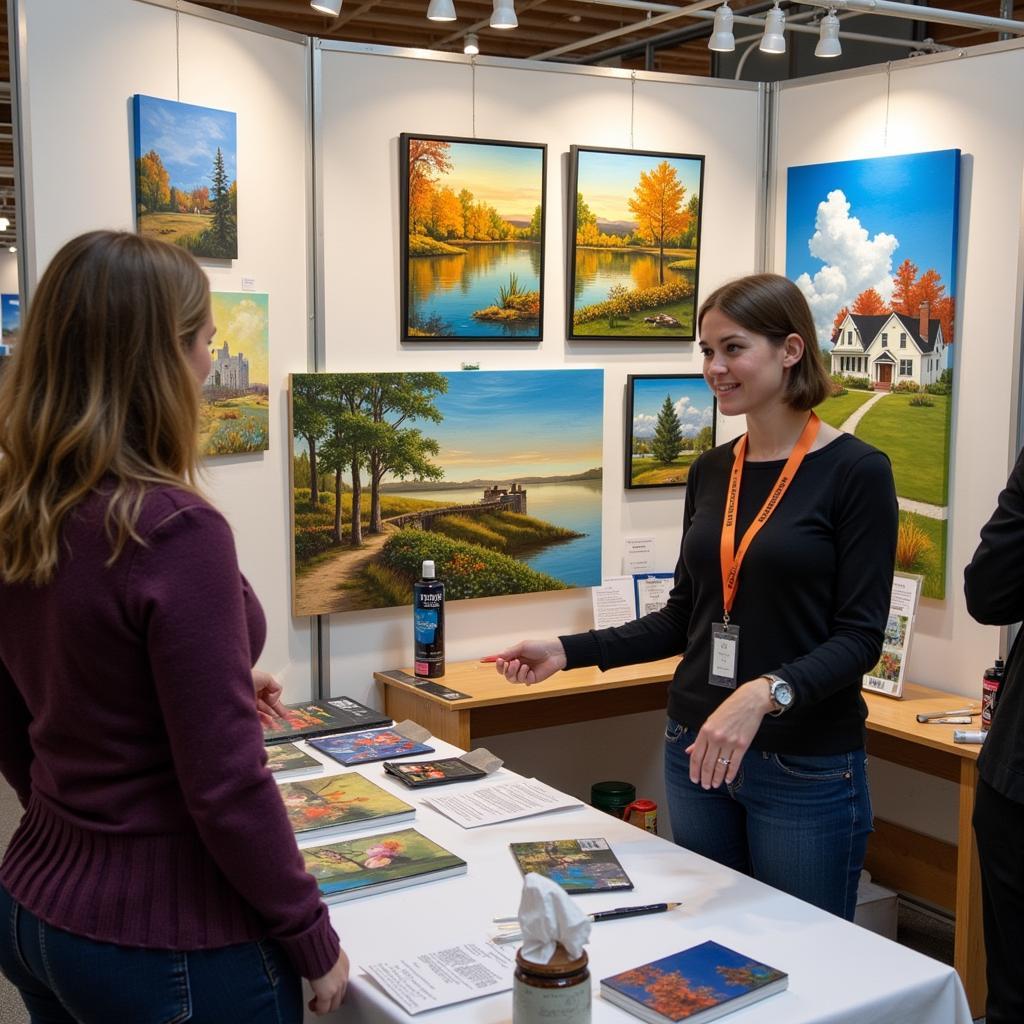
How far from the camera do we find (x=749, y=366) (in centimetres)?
212

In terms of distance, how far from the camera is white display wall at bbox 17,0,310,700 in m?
2.62

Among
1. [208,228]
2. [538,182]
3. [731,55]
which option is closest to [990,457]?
[538,182]

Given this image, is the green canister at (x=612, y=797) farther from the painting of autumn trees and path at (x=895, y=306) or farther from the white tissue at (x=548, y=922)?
the white tissue at (x=548, y=922)

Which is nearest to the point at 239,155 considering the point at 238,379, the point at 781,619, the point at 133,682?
the point at 238,379

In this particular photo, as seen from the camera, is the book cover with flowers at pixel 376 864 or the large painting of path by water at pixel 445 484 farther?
the large painting of path by water at pixel 445 484

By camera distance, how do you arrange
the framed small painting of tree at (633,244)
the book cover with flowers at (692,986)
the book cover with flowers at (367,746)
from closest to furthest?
the book cover with flowers at (692,986)
the book cover with flowers at (367,746)
the framed small painting of tree at (633,244)

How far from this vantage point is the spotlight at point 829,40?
3336 millimetres

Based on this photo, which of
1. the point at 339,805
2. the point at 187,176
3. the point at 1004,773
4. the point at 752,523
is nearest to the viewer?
the point at 1004,773

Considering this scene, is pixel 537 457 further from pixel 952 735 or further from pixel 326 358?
pixel 952 735

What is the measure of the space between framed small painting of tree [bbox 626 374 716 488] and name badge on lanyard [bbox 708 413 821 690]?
157cm

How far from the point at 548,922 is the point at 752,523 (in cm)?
96

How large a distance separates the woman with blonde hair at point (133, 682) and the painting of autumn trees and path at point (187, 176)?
4.98 ft

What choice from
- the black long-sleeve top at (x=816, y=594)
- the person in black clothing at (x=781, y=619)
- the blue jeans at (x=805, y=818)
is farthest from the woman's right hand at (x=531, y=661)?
the blue jeans at (x=805, y=818)

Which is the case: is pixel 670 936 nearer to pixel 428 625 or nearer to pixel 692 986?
→ pixel 692 986
